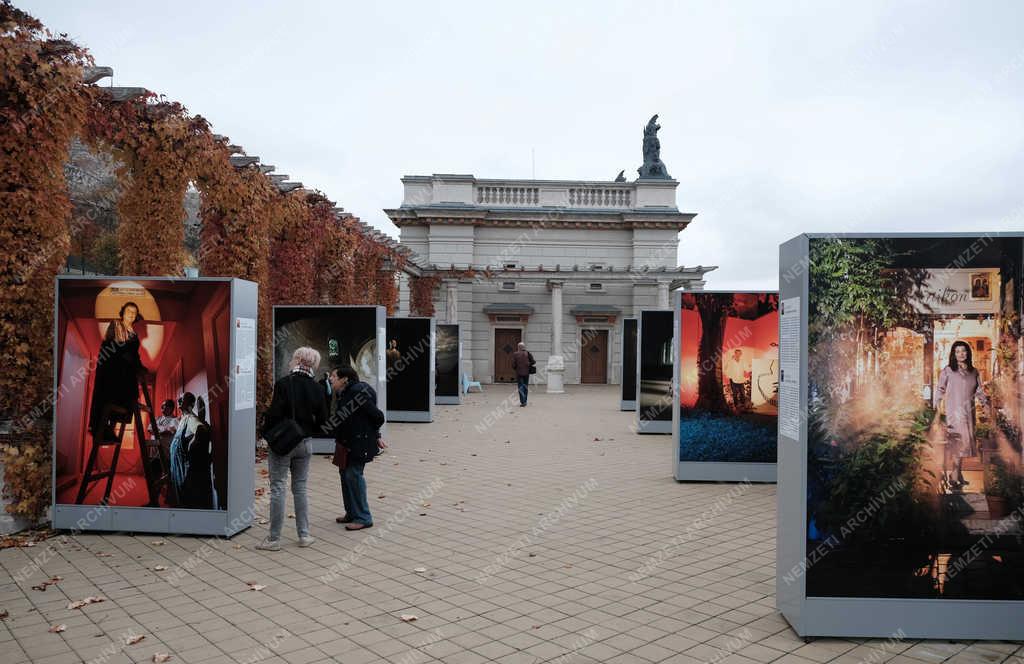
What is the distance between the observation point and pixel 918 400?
16.5 feet

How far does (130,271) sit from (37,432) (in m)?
3.87

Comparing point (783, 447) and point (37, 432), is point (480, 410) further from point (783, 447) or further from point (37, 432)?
point (783, 447)

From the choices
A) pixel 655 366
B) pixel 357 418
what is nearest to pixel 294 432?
pixel 357 418

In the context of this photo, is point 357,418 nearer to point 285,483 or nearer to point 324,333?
point 285,483

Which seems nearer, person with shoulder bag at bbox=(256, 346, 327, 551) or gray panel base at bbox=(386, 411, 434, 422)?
person with shoulder bag at bbox=(256, 346, 327, 551)

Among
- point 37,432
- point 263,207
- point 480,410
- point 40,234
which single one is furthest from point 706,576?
point 480,410

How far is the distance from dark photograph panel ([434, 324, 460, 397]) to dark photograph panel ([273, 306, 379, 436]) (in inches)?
364

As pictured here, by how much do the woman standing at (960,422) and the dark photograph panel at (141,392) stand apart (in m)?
6.30

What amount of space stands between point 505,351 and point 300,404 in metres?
27.7

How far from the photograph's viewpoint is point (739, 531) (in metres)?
8.13

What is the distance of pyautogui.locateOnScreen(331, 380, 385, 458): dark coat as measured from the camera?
784 cm

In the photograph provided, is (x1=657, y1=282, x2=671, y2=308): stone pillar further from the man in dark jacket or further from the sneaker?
the sneaker

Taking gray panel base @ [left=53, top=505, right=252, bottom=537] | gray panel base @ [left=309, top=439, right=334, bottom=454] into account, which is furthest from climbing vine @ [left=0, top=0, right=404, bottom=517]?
gray panel base @ [left=309, top=439, right=334, bottom=454]

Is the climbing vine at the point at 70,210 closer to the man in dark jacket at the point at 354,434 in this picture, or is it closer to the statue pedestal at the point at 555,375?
the man in dark jacket at the point at 354,434
